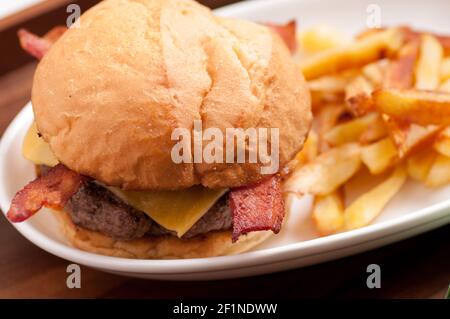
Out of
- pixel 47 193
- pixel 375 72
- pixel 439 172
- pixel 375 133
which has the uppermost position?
pixel 47 193

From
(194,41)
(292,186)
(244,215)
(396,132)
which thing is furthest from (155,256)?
(396,132)

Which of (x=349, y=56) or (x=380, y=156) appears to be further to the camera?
(x=349, y=56)

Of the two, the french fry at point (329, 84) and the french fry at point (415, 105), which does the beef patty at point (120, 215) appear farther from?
the french fry at point (329, 84)

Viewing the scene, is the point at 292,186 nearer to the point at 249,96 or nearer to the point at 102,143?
the point at 249,96

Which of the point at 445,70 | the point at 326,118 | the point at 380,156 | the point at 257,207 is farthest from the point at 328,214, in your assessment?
the point at 445,70

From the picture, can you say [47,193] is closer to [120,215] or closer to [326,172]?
[120,215]

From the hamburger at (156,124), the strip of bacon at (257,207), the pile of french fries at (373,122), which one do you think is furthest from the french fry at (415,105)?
the strip of bacon at (257,207)
